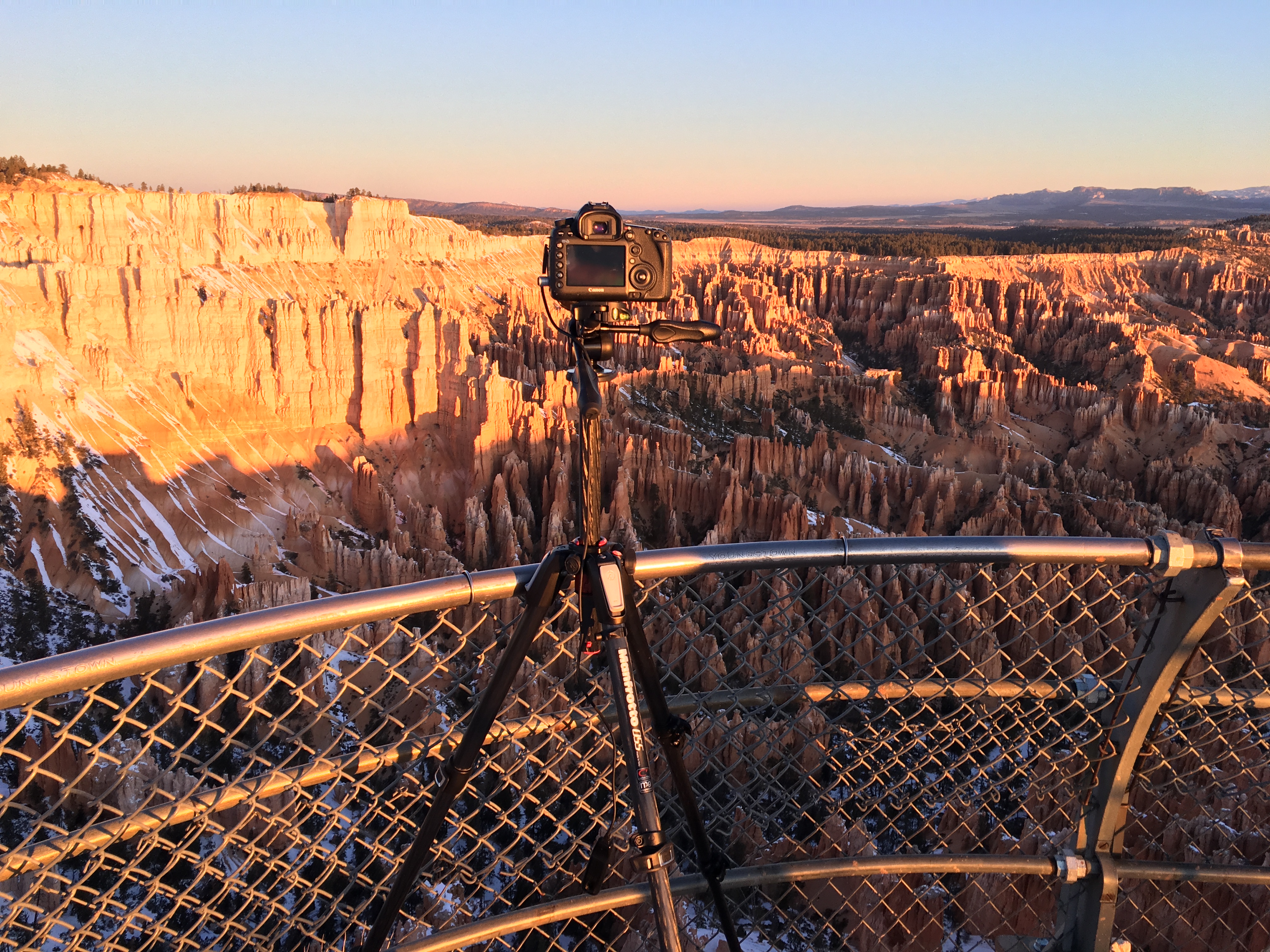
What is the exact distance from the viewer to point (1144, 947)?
719cm

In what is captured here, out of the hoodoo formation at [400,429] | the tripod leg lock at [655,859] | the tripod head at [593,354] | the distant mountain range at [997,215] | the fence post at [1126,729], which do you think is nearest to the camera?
the tripod leg lock at [655,859]

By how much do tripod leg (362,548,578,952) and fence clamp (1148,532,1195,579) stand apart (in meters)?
1.46

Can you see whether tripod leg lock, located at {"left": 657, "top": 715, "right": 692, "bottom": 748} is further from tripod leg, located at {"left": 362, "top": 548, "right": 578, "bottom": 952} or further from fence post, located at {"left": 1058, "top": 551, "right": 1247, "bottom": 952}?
fence post, located at {"left": 1058, "top": 551, "right": 1247, "bottom": 952}

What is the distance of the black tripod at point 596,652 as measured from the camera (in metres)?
1.75

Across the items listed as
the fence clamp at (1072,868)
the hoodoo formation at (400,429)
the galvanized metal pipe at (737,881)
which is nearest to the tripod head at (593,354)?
the galvanized metal pipe at (737,881)

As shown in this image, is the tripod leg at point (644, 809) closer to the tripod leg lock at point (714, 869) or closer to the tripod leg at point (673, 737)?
the tripod leg at point (673, 737)

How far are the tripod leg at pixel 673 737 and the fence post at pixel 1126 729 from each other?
112 centimetres

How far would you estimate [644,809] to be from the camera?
1.74 metres

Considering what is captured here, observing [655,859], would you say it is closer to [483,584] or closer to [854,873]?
[483,584]

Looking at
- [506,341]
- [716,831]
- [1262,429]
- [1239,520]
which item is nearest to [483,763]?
[716,831]

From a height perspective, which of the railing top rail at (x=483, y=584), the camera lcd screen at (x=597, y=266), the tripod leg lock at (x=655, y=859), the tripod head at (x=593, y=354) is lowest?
the tripod leg lock at (x=655, y=859)

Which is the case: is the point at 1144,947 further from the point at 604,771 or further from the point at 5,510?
the point at 5,510

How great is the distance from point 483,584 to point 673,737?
0.55 m

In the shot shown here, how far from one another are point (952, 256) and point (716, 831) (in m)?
72.2
